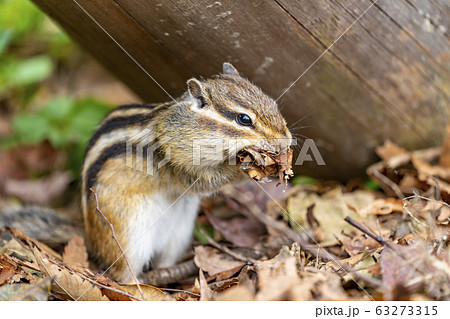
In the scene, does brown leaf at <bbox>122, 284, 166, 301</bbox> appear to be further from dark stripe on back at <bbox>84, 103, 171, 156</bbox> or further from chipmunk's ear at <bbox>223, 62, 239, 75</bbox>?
chipmunk's ear at <bbox>223, 62, 239, 75</bbox>

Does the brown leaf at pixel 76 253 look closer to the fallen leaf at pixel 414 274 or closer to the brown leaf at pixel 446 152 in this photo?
the fallen leaf at pixel 414 274

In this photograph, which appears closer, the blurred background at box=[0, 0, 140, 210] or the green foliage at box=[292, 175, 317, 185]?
the green foliage at box=[292, 175, 317, 185]

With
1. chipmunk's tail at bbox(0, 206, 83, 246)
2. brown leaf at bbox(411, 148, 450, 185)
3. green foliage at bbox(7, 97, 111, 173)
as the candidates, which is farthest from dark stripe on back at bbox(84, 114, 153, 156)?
brown leaf at bbox(411, 148, 450, 185)

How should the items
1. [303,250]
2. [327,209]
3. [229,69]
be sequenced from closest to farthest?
1. [303,250]
2. [229,69]
3. [327,209]

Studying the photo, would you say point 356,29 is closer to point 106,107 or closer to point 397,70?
point 397,70

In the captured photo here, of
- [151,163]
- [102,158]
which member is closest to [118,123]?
[102,158]

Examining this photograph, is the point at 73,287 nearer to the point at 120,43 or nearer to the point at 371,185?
the point at 120,43

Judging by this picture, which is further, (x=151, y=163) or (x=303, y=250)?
(x=151, y=163)
